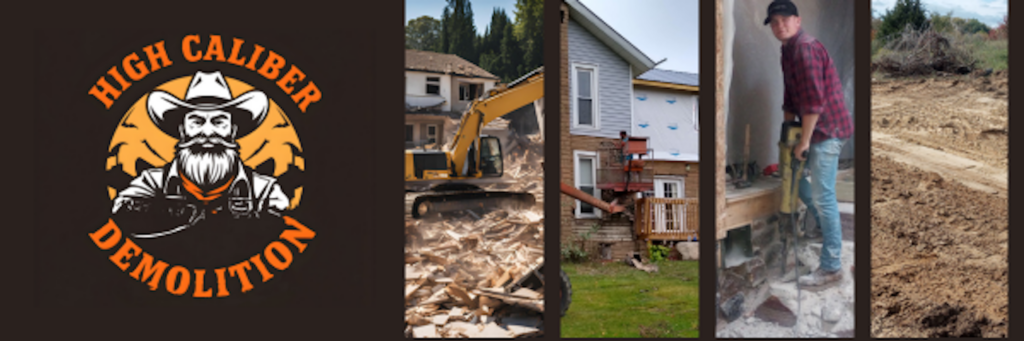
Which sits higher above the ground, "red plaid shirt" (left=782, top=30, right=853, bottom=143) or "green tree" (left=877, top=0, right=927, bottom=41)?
"green tree" (left=877, top=0, right=927, bottom=41)

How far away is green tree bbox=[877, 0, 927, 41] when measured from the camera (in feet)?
25.4

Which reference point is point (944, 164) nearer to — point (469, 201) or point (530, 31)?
point (530, 31)

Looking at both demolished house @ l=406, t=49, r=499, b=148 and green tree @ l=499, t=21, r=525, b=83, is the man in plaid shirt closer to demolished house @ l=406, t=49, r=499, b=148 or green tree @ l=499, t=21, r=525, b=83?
green tree @ l=499, t=21, r=525, b=83

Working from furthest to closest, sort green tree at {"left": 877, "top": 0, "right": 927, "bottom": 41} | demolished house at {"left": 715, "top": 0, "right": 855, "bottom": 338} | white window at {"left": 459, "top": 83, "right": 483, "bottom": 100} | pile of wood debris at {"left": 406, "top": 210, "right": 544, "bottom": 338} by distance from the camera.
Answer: green tree at {"left": 877, "top": 0, "right": 927, "bottom": 41} → white window at {"left": 459, "top": 83, "right": 483, "bottom": 100} → demolished house at {"left": 715, "top": 0, "right": 855, "bottom": 338} → pile of wood debris at {"left": 406, "top": 210, "right": 544, "bottom": 338}

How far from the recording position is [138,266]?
7176mm

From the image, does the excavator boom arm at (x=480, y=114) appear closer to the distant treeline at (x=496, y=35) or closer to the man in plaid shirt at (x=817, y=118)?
the distant treeline at (x=496, y=35)

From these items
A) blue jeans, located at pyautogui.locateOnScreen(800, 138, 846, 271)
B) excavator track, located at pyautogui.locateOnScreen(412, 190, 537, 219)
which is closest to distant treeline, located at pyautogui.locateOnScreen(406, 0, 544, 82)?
excavator track, located at pyautogui.locateOnScreen(412, 190, 537, 219)

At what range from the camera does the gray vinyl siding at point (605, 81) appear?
755 cm

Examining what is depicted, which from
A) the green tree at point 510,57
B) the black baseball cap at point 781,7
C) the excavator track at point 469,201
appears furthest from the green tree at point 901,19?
the excavator track at point 469,201

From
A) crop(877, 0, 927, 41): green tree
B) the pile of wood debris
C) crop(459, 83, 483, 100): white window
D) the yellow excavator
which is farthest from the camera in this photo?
crop(877, 0, 927, 41): green tree

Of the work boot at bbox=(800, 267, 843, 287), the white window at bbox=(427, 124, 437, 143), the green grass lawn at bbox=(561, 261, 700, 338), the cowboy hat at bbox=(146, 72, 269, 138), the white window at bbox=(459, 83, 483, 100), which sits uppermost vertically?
the white window at bbox=(459, 83, 483, 100)

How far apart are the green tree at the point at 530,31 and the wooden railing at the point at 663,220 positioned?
1.91 metres

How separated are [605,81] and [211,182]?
4.14 m

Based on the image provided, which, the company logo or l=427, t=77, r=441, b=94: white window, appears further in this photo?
l=427, t=77, r=441, b=94: white window
